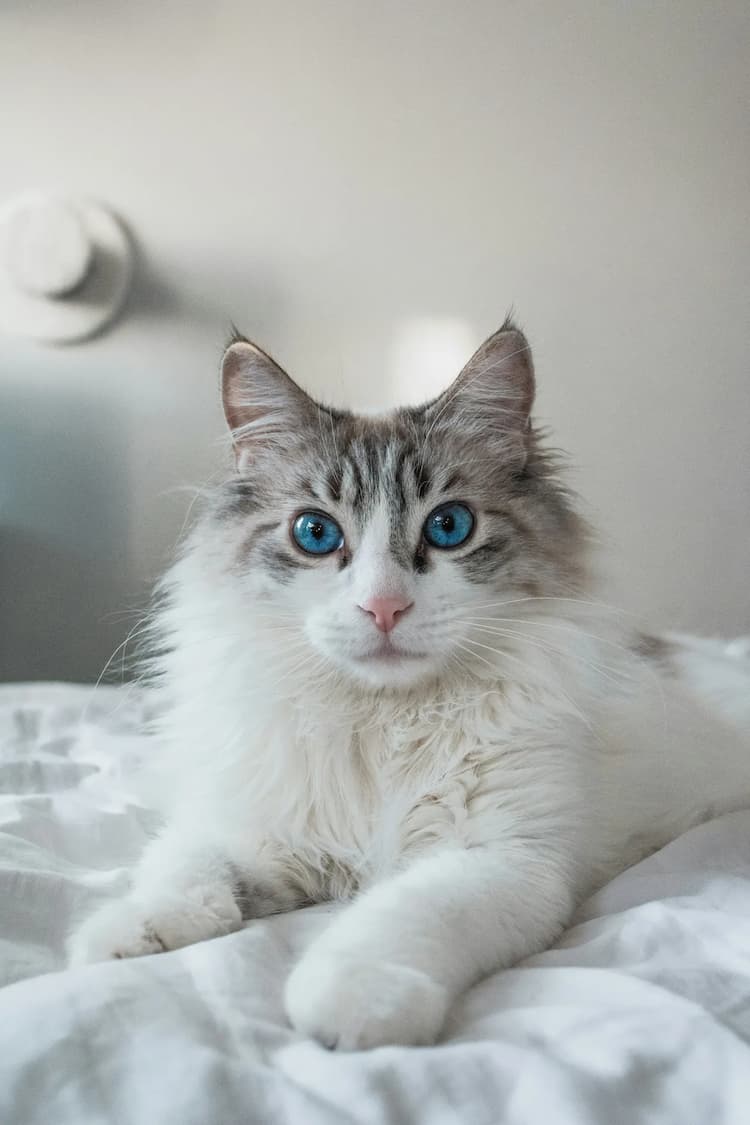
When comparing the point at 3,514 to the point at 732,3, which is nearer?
the point at 732,3

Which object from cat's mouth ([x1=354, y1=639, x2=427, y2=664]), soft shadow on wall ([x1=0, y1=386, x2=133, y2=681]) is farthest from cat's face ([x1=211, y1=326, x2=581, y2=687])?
soft shadow on wall ([x1=0, y1=386, x2=133, y2=681])

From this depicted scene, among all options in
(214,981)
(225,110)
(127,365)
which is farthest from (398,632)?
(225,110)

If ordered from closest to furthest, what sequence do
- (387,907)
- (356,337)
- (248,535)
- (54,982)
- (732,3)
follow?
(54,982) < (387,907) < (248,535) < (732,3) < (356,337)

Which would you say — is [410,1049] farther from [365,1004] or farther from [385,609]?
[385,609]

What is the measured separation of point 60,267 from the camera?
306 centimetres

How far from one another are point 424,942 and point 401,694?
452 millimetres

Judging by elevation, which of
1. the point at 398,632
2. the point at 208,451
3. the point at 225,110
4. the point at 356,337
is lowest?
the point at 398,632

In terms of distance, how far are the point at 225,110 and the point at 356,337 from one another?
0.89 m

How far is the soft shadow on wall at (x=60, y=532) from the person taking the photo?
313cm

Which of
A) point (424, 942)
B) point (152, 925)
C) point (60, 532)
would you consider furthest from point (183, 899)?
point (60, 532)

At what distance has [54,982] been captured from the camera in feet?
2.57

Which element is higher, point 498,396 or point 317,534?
point 498,396

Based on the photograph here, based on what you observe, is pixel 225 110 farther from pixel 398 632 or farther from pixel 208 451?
pixel 398 632

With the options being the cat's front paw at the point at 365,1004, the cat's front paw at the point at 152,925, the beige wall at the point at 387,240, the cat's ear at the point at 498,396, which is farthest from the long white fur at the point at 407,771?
the beige wall at the point at 387,240
